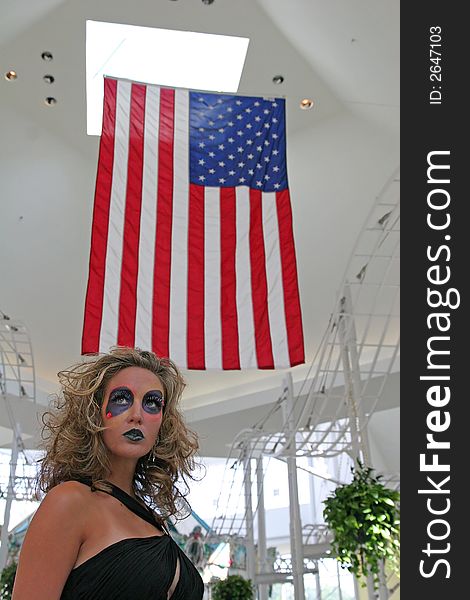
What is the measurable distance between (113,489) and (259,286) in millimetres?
5333

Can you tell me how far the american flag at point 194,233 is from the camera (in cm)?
655

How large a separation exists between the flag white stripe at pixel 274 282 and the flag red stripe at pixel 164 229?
3.20 feet

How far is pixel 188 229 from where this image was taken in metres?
6.94

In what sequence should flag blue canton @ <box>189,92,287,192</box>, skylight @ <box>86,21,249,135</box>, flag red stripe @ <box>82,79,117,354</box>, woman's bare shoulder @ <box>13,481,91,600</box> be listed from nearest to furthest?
1. woman's bare shoulder @ <box>13,481,91,600</box>
2. flag red stripe @ <box>82,79,117,354</box>
3. flag blue canton @ <box>189,92,287,192</box>
4. skylight @ <box>86,21,249,135</box>

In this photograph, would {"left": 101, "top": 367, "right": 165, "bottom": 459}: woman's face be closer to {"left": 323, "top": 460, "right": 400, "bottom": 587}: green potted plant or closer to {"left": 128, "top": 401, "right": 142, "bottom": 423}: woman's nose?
{"left": 128, "top": 401, "right": 142, "bottom": 423}: woman's nose

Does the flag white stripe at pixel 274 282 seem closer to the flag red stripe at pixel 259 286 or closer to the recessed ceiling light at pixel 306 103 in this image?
the flag red stripe at pixel 259 286

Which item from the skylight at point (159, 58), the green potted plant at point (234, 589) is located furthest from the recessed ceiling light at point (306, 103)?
the green potted plant at point (234, 589)

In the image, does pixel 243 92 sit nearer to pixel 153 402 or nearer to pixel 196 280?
pixel 196 280

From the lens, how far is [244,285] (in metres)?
6.86

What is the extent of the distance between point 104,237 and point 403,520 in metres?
4.35

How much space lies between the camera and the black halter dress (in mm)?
1366

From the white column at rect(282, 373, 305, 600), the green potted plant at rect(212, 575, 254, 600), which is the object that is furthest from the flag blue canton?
the green potted plant at rect(212, 575, 254, 600)

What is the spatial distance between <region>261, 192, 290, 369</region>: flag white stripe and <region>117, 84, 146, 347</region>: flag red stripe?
4.22 ft

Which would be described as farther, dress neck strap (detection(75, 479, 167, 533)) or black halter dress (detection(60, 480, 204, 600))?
dress neck strap (detection(75, 479, 167, 533))
